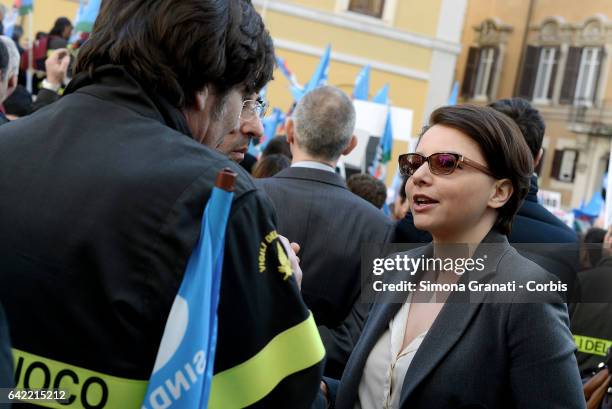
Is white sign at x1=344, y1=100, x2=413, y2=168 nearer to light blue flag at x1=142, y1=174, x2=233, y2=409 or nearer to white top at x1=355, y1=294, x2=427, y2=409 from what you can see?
white top at x1=355, y1=294, x2=427, y2=409

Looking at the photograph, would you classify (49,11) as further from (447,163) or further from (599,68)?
(599,68)

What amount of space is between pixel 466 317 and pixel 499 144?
0.52 meters

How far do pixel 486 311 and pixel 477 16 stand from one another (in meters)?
39.0

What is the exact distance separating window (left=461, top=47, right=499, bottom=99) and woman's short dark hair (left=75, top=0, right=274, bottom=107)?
38047 millimetres

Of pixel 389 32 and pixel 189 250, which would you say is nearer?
pixel 189 250

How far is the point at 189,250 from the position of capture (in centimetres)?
181

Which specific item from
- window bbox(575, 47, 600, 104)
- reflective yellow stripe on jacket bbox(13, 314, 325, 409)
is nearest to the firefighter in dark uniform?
reflective yellow stripe on jacket bbox(13, 314, 325, 409)

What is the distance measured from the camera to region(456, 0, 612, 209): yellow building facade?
3572 cm

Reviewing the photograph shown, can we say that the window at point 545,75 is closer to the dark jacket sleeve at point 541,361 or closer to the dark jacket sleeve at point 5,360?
the dark jacket sleeve at point 541,361

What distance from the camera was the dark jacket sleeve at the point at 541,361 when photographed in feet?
7.88

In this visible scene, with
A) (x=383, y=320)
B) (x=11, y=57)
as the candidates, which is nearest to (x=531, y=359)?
(x=383, y=320)

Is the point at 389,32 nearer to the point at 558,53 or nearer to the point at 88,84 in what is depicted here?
the point at 558,53

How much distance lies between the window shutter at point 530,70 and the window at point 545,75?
0.52 feet

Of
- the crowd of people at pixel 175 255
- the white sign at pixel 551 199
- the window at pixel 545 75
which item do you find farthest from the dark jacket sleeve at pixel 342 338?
the window at pixel 545 75
